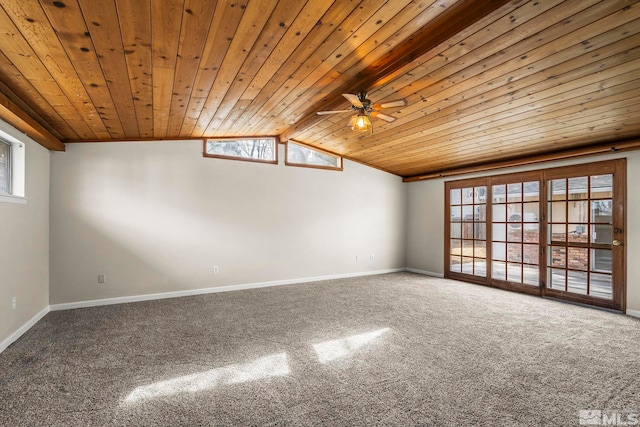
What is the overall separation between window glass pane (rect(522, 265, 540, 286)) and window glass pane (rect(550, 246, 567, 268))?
30 cm

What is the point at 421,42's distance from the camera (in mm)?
2689

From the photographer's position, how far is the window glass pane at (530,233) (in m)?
5.31

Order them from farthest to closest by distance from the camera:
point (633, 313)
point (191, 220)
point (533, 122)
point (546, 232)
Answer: point (191, 220) < point (546, 232) < point (633, 313) < point (533, 122)

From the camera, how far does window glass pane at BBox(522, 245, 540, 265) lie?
5.28m

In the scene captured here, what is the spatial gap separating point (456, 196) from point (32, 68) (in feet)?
21.5

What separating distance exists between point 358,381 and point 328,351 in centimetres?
60

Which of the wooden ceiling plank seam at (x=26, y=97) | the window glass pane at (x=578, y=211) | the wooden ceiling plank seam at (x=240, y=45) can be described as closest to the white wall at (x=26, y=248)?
the wooden ceiling plank seam at (x=26, y=97)

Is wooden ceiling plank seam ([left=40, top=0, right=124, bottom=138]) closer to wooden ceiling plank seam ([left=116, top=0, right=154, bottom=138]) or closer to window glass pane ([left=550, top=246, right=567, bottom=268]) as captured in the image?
wooden ceiling plank seam ([left=116, top=0, right=154, bottom=138])

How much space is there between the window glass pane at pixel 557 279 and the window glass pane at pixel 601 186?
1.23 metres

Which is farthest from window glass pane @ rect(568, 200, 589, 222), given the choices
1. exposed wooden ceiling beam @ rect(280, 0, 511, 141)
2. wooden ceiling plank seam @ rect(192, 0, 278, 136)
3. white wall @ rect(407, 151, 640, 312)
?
wooden ceiling plank seam @ rect(192, 0, 278, 136)

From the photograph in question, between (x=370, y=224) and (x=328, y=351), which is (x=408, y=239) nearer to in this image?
(x=370, y=224)

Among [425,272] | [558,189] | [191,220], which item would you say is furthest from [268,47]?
[425,272]

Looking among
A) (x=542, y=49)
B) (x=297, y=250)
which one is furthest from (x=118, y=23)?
(x=297, y=250)

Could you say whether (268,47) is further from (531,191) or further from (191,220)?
(531,191)
